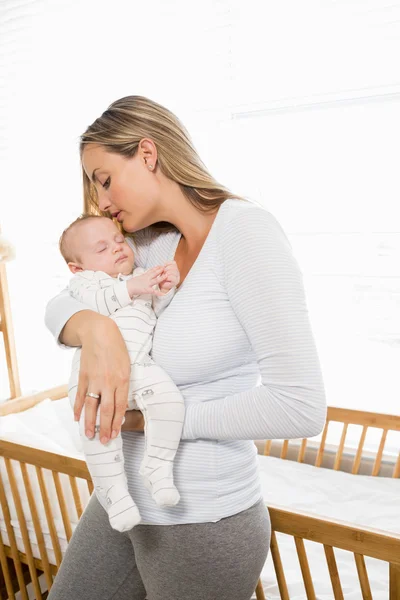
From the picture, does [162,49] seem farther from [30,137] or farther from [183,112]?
[30,137]

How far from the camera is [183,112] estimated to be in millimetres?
2408

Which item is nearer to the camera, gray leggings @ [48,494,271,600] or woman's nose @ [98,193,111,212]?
gray leggings @ [48,494,271,600]

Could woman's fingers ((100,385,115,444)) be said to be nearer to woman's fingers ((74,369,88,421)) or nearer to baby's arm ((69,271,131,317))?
woman's fingers ((74,369,88,421))

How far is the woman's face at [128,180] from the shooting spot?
1047 millimetres

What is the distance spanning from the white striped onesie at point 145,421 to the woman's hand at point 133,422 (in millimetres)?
15

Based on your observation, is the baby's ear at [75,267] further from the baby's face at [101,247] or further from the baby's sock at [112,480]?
the baby's sock at [112,480]

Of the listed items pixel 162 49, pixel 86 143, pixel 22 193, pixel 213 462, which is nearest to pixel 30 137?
pixel 22 193

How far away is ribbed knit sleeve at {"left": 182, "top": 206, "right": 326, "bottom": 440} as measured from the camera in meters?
0.83

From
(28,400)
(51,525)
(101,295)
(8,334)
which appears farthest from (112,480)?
(8,334)

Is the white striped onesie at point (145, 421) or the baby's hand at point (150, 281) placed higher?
the baby's hand at point (150, 281)

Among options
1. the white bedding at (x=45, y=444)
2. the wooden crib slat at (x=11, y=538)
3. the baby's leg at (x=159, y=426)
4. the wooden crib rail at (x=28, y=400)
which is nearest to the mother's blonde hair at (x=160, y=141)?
the baby's leg at (x=159, y=426)

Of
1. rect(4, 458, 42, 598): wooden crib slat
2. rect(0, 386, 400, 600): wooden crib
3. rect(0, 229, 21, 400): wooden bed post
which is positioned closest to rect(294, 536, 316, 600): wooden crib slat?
rect(0, 386, 400, 600): wooden crib

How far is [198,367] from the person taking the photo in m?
0.93

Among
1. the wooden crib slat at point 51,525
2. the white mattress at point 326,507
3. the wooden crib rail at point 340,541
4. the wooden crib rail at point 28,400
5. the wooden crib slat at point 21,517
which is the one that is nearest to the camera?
the wooden crib rail at point 340,541
